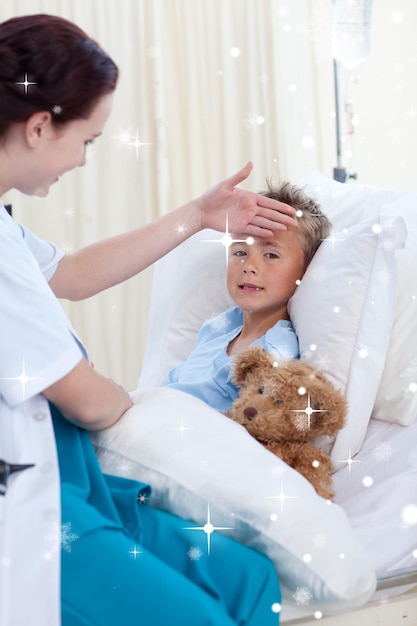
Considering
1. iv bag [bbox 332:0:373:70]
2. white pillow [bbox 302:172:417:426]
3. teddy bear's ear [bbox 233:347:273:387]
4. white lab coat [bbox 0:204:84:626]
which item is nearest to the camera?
white lab coat [bbox 0:204:84:626]

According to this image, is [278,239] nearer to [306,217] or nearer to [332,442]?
[306,217]

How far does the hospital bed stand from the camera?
3.90ft

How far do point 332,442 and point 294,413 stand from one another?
0.53 ft

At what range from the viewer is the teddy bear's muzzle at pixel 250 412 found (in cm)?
144

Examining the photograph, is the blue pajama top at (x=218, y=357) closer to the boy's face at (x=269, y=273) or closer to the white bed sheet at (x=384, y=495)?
the boy's face at (x=269, y=273)

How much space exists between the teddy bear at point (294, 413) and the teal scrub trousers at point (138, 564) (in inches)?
10.3

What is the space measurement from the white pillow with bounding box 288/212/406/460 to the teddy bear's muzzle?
0.18 m

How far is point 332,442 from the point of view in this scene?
5.03 feet

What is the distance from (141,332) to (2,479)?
7.03 ft

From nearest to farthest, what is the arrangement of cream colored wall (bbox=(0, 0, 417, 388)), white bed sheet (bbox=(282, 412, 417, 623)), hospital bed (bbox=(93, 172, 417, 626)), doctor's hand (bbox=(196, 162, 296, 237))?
hospital bed (bbox=(93, 172, 417, 626))
white bed sheet (bbox=(282, 412, 417, 623))
doctor's hand (bbox=(196, 162, 296, 237))
cream colored wall (bbox=(0, 0, 417, 388))

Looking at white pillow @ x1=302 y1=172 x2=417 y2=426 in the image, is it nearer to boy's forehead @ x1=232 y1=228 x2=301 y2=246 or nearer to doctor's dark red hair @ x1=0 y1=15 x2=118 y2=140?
boy's forehead @ x1=232 y1=228 x2=301 y2=246

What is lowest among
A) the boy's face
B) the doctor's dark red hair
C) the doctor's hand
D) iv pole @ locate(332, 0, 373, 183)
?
the boy's face

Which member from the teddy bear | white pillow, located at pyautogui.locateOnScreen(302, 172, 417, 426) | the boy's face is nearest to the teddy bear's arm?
the teddy bear

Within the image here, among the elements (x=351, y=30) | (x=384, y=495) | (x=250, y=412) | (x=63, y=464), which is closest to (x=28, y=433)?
(x=63, y=464)
